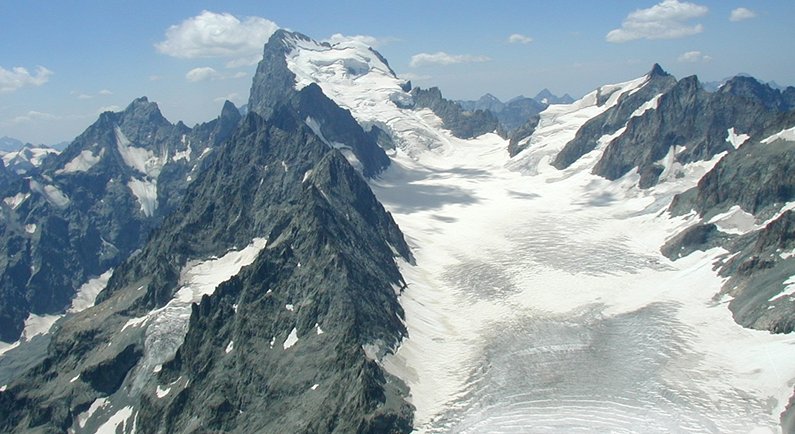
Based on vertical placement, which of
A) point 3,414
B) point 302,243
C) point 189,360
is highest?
point 302,243

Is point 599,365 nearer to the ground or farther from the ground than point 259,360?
nearer to the ground

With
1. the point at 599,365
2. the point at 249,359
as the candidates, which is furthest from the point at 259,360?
the point at 599,365

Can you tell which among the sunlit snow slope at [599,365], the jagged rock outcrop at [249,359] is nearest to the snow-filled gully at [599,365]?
the sunlit snow slope at [599,365]

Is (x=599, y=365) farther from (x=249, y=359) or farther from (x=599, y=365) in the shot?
(x=249, y=359)

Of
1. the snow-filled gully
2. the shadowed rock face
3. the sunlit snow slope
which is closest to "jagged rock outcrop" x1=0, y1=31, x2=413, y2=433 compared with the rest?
the shadowed rock face

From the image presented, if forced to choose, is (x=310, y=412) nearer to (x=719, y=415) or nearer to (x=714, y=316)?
(x=719, y=415)

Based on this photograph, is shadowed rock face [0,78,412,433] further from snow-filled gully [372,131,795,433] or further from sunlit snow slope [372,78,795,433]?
sunlit snow slope [372,78,795,433]

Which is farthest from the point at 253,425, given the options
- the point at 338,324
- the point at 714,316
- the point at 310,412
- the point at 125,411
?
the point at 714,316

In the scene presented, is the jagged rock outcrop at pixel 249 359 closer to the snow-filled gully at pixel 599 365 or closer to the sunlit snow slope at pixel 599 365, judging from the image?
the snow-filled gully at pixel 599 365

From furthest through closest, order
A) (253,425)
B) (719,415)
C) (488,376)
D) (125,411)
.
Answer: (125,411)
(488,376)
(253,425)
(719,415)

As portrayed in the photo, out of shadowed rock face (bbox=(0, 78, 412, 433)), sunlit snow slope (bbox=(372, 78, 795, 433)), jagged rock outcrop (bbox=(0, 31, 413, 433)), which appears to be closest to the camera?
sunlit snow slope (bbox=(372, 78, 795, 433))

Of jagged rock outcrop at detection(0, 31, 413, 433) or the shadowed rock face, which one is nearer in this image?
the shadowed rock face
